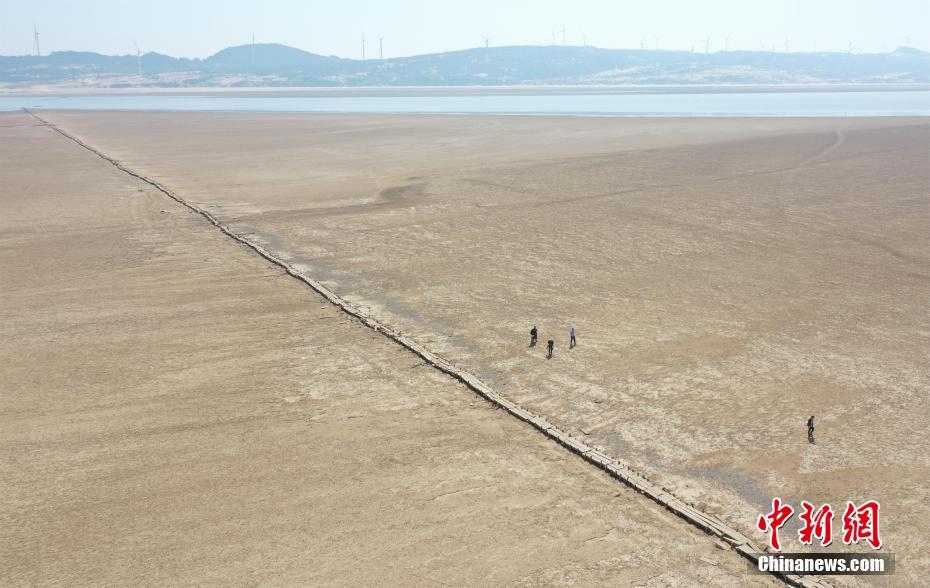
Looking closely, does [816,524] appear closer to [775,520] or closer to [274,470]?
[775,520]

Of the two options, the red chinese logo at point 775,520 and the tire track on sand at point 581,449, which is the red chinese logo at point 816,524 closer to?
the red chinese logo at point 775,520

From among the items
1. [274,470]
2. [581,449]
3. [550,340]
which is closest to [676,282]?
[550,340]

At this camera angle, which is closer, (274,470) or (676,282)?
(274,470)

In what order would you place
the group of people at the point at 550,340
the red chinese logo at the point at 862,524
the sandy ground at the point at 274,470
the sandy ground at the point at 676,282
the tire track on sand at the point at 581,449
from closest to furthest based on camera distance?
1. the sandy ground at the point at 274,470
2. the tire track on sand at the point at 581,449
3. the red chinese logo at the point at 862,524
4. the sandy ground at the point at 676,282
5. the group of people at the point at 550,340

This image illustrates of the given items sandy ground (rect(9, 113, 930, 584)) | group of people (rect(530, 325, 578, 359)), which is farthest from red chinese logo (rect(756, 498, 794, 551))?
group of people (rect(530, 325, 578, 359))

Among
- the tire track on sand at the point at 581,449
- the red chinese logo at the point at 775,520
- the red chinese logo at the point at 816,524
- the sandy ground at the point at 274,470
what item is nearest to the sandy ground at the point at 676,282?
the red chinese logo at the point at 775,520

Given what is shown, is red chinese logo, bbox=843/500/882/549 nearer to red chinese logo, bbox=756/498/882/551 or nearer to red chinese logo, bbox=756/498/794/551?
red chinese logo, bbox=756/498/882/551
